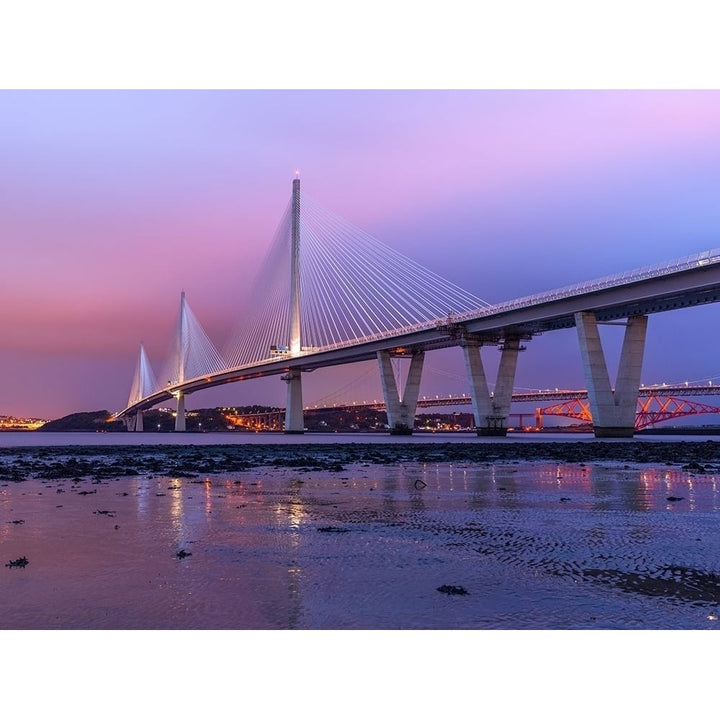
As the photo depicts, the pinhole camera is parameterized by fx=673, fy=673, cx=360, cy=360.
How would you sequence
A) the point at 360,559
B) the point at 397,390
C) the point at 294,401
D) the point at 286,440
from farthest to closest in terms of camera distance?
the point at 294,401 < the point at 397,390 < the point at 286,440 < the point at 360,559

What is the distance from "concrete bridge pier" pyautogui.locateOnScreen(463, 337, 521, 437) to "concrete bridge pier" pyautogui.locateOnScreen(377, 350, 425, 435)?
12891mm

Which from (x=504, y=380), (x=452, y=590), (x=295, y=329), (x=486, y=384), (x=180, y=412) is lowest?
(x=452, y=590)

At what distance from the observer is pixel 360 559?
904 cm

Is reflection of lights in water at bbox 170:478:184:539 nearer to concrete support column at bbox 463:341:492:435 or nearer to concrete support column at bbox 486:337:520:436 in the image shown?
concrete support column at bbox 463:341:492:435

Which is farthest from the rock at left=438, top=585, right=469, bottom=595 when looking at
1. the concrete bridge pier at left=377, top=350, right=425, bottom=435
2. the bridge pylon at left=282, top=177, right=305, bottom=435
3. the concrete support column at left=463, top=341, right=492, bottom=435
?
the bridge pylon at left=282, top=177, right=305, bottom=435

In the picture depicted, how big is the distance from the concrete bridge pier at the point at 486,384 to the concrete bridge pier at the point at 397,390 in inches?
508

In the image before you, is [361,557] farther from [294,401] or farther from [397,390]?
[294,401]

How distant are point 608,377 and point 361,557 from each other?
51623 millimetres

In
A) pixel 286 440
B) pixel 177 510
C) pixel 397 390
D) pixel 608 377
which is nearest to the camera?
pixel 177 510

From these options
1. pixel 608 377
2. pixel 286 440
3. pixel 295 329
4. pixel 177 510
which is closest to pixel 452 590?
pixel 177 510

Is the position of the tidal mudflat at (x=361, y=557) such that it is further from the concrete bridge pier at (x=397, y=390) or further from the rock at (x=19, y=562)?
the concrete bridge pier at (x=397, y=390)

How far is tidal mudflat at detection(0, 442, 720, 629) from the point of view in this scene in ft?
21.2

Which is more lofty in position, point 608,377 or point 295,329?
point 295,329

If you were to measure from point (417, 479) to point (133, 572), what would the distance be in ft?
49.3
